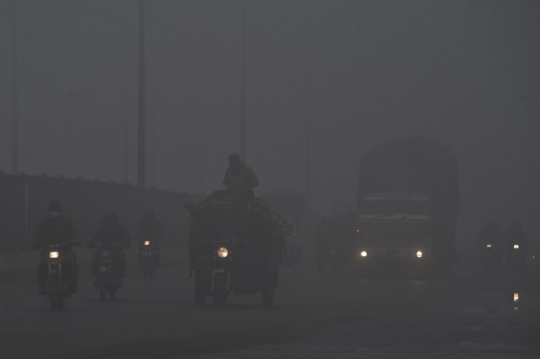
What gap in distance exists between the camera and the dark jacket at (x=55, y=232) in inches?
725

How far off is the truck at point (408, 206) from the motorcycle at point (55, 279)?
639 inches

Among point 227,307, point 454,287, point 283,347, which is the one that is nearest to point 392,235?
point 454,287

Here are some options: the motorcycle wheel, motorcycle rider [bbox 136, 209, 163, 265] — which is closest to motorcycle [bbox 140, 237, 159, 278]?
motorcycle rider [bbox 136, 209, 163, 265]

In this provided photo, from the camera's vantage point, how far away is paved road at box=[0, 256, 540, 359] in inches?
470

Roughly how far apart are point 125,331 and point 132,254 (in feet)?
72.5

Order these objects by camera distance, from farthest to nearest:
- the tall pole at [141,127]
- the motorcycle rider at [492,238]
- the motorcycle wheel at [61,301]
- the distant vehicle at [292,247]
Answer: the distant vehicle at [292,247], the motorcycle rider at [492,238], the tall pole at [141,127], the motorcycle wheel at [61,301]

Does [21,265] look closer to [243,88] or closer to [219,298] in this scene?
[219,298]

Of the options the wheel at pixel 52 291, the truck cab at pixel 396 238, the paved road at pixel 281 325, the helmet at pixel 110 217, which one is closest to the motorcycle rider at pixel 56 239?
the wheel at pixel 52 291

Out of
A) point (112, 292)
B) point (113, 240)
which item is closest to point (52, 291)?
point (112, 292)

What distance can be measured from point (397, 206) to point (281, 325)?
770 inches

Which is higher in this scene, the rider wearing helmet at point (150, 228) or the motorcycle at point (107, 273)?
the rider wearing helmet at point (150, 228)

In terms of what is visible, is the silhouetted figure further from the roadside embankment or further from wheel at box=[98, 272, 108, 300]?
wheel at box=[98, 272, 108, 300]

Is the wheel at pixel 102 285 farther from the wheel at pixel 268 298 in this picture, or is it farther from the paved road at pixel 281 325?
the wheel at pixel 268 298

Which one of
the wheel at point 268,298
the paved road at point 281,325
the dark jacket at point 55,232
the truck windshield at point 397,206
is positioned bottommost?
the paved road at point 281,325
